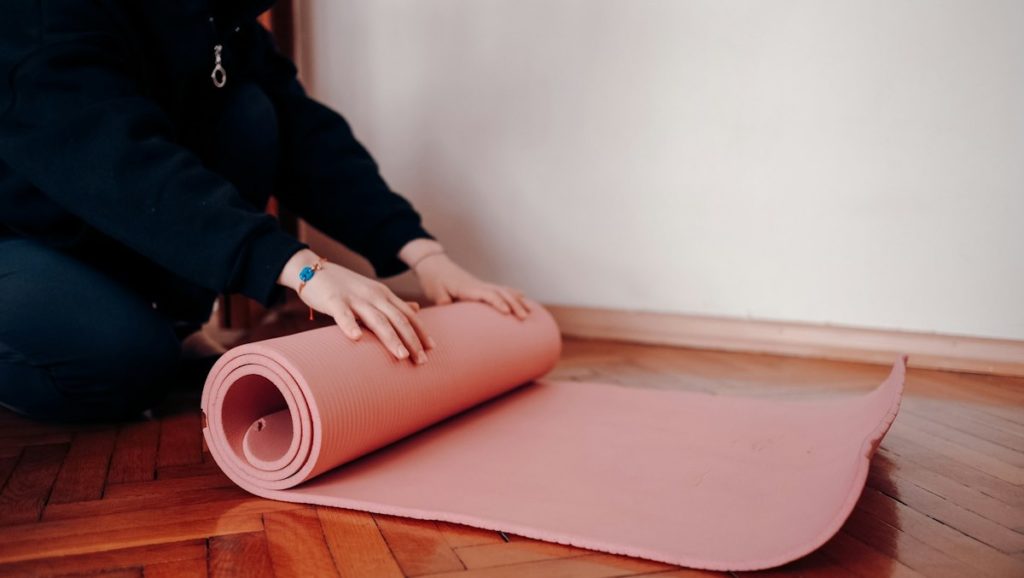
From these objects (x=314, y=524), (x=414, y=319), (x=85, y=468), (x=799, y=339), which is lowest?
(x=799, y=339)

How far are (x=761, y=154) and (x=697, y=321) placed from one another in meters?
0.46

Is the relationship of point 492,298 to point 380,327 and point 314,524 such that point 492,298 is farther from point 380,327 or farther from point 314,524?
point 314,524

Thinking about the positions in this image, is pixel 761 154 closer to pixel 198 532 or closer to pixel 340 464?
pixel 340 464

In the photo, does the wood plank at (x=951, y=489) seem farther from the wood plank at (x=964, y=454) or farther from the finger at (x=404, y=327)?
the finger at (x=404, y=327)

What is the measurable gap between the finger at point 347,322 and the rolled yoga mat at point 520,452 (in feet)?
0.05

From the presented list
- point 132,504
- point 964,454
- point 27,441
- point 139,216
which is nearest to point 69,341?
point 27,441

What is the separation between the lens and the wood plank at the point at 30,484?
3.14ft

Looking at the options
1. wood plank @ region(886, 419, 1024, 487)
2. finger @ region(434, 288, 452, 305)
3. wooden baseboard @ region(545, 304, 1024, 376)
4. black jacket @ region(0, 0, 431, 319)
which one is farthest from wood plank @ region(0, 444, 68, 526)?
wooden baseboard @ region(545, 304, 1024, 376)

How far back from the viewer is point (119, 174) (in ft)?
3.68

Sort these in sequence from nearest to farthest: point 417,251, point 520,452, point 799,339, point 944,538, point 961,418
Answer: point 944,538 → point 520,452 → point 961,418 → point 417,251 → point 799,339

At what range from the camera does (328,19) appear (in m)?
2.39

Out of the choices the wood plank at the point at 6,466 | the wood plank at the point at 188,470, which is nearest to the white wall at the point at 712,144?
the wood plank at the point at 188,470

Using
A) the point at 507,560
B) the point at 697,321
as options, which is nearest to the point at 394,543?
the point at 507,560

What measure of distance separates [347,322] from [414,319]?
12cm
